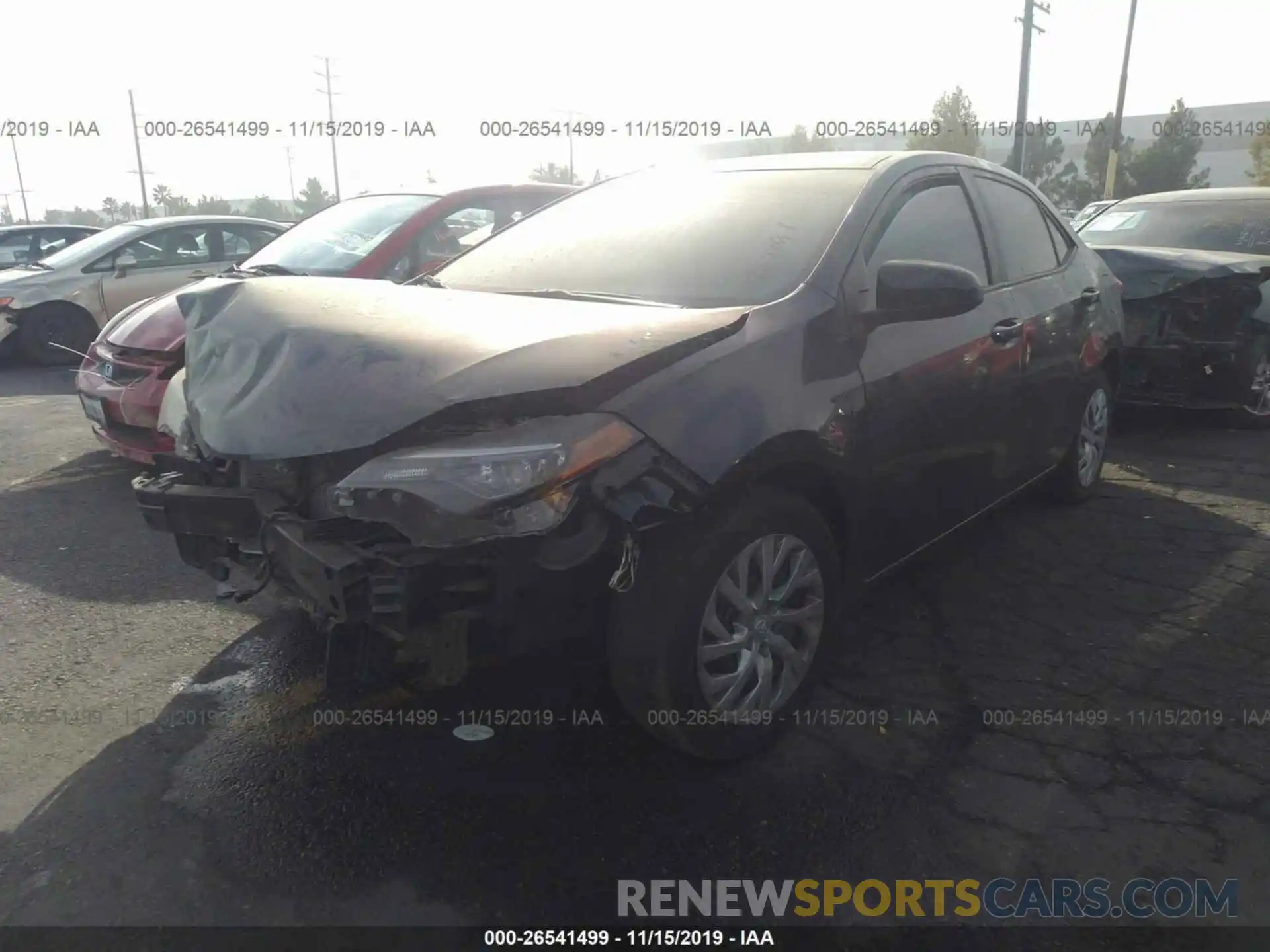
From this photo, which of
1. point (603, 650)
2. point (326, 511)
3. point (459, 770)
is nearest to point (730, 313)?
point (603, 650)

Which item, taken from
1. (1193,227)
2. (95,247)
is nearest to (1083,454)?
(1193,227)

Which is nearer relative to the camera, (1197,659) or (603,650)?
(603,650)

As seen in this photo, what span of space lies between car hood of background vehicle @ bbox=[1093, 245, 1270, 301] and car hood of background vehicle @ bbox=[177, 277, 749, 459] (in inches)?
182

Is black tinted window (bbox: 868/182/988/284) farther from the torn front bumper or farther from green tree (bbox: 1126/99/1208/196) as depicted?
green tree (bbox: 1126/99/1208/196)

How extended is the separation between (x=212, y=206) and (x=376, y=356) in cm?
6601

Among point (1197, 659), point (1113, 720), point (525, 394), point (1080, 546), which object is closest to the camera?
point (525, 394)

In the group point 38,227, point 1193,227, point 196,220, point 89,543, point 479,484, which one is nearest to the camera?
point 479,484

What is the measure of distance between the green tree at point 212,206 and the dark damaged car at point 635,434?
5046 cm

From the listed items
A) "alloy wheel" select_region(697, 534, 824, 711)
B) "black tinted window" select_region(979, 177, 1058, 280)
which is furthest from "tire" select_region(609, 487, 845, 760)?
"black tinted window" select_region(979, 177, 1058, 280)

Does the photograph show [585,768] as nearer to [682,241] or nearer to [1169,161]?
[682,241]

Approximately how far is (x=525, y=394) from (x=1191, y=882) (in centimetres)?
194

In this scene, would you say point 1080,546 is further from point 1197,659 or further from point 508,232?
point 508,232

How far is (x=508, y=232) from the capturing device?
12.9ft

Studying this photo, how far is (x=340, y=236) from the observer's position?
5871 millimetres
